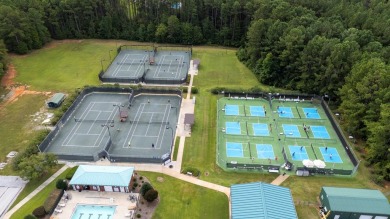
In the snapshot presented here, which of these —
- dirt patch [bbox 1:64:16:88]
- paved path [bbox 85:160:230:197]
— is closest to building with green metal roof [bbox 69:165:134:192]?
paved path [bbox 85:160:230:197]

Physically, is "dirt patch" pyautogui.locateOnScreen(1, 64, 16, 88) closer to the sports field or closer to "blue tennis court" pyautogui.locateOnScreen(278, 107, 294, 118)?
the sports field

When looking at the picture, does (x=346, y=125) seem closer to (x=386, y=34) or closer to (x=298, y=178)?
(x=298, y=178)

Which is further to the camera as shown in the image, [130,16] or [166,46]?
[130,16]

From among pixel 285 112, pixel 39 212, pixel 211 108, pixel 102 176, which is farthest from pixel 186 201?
pixel 285 112

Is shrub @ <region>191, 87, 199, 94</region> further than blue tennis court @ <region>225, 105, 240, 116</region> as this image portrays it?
Yes

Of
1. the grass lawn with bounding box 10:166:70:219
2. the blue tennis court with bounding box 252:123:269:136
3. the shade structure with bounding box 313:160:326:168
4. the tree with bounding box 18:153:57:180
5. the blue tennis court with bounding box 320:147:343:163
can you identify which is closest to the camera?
the grass lawn with bounding box 10:166:70:219

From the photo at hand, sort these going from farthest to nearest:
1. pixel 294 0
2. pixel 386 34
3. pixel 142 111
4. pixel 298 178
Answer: pixel 294 0 < pixel 386 34 < pixel 142 111 < pixel 298 178

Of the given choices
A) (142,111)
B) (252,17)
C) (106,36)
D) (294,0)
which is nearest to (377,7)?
(294,0)
